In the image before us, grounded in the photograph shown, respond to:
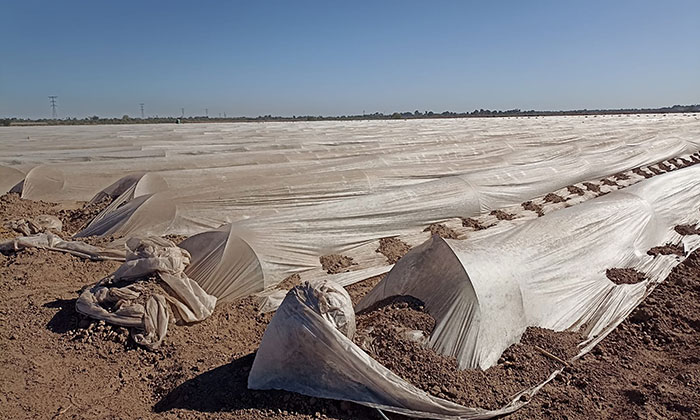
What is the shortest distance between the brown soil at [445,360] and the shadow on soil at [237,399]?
0.38 meters

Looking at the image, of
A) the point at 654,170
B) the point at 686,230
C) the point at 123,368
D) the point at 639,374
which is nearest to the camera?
the point at 639,374

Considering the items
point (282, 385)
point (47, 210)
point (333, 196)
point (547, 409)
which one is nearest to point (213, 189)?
point (333, 196)

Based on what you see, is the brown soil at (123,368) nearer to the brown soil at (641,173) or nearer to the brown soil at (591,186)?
the brown soil at (591,186)

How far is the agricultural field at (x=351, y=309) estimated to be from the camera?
2.84 metres

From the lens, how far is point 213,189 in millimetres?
7211

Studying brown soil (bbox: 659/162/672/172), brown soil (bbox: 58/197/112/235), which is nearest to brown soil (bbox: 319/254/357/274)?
brown soil (bbox: 58/197/112/235)

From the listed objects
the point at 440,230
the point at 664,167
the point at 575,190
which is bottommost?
the point at 440,230

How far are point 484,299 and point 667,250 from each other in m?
3.74

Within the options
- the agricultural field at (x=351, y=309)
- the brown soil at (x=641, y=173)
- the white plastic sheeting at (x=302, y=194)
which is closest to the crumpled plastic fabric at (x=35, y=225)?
the agricultural field at (x=351, y=309)

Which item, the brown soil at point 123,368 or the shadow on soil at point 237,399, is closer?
the shadow on soil at point 237,399

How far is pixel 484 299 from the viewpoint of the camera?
3.36 m

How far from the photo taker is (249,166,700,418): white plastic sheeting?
2.69m

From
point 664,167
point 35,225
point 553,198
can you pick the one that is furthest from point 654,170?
point 35,225

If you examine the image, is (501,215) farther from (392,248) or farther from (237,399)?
(237,399)
